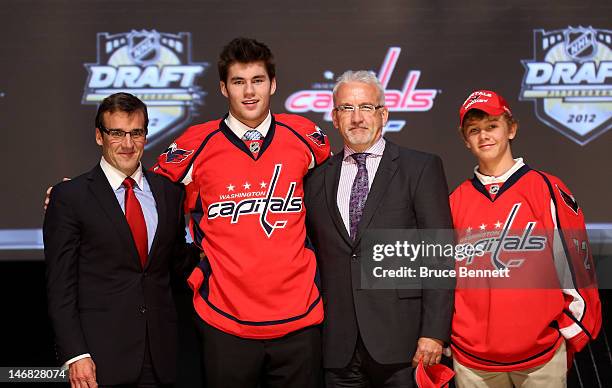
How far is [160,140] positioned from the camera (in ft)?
15.3

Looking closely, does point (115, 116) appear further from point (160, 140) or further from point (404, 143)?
point (404, 143)

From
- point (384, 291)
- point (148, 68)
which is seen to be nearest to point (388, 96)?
point (148, 68)

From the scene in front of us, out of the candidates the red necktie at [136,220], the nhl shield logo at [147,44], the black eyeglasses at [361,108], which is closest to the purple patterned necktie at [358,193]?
the black eyeglasses at [361,108]

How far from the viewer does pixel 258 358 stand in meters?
2.51

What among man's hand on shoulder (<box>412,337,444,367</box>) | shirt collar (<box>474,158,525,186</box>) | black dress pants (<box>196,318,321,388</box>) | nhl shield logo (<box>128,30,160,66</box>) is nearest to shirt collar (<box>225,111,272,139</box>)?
black dress pants (<box>196,318,321,388</box>)

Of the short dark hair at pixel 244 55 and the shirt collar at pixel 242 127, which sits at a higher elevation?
the short dark hair at pixel 244 55

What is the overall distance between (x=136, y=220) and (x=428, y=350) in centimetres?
107

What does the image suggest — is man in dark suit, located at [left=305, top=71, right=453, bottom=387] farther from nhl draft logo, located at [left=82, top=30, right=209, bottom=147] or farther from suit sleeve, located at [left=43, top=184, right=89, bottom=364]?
nhl draft logo, located at [left=82, top=30, right=209, bottom=147]

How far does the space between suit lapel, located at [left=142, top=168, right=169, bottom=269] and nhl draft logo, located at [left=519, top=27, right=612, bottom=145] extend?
9.00 feet

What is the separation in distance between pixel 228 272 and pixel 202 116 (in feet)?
7.50

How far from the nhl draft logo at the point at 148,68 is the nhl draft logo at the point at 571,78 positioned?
2.03 meters

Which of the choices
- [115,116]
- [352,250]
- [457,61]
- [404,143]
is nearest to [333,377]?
[352,250]

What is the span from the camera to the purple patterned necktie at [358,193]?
2572mm

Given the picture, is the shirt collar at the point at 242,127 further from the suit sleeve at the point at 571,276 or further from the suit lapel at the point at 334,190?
the suit sleeve at the point at 571,276
